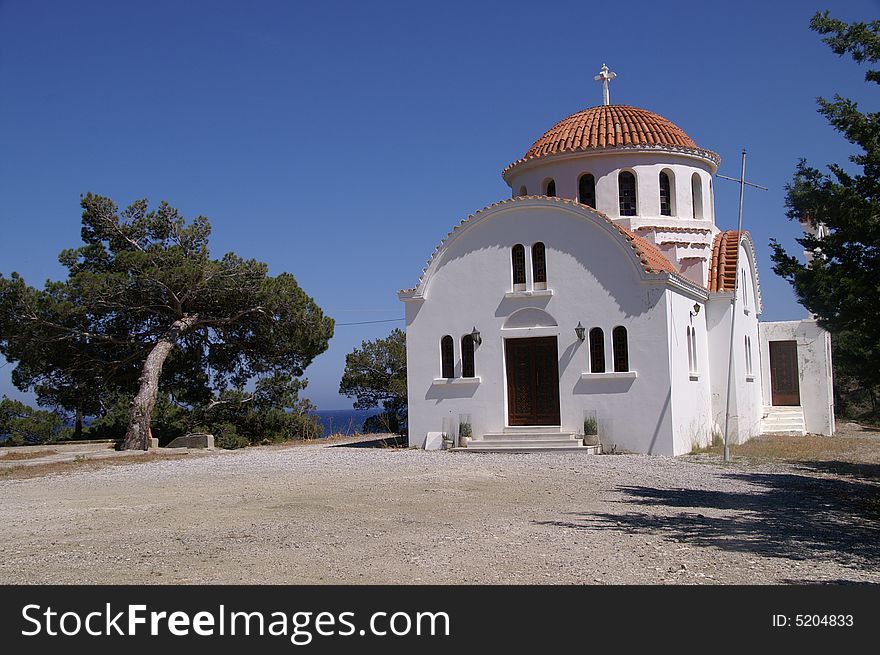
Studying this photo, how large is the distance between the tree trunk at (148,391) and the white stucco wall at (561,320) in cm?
791

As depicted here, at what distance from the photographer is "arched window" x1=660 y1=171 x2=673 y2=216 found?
24750 millimetres

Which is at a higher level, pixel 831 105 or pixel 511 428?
pixel 831 105

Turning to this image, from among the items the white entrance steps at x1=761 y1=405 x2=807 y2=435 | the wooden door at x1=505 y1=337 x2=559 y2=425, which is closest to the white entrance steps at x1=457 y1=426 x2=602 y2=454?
the wooden door at x1=505 y1=337 x2=559 y2=425

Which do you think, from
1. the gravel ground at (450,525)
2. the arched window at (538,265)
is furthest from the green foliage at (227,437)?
the arched window at (538,265)

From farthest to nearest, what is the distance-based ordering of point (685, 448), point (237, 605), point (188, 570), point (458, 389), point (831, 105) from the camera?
point (458, 389), point (685, 448), point (831, 105), point (188, 570), point (237, 605)

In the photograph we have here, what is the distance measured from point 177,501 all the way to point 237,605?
7.16 m

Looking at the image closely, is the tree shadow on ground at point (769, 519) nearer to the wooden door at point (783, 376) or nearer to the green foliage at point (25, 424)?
the wooden door at point (783, 376)

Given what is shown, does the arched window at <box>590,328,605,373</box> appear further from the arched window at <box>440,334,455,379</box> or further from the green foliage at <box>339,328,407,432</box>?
the green foliage at <box>339,328,407,432</box>

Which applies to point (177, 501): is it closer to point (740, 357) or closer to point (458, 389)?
point (458, 389)

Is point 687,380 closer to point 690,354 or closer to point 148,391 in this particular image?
point 690,354

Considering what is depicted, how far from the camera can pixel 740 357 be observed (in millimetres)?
24891

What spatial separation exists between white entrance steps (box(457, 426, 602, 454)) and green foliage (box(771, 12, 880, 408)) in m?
8.83

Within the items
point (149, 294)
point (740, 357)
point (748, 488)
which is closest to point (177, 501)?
point (748, 488)

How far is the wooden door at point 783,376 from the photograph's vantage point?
29.5 m
